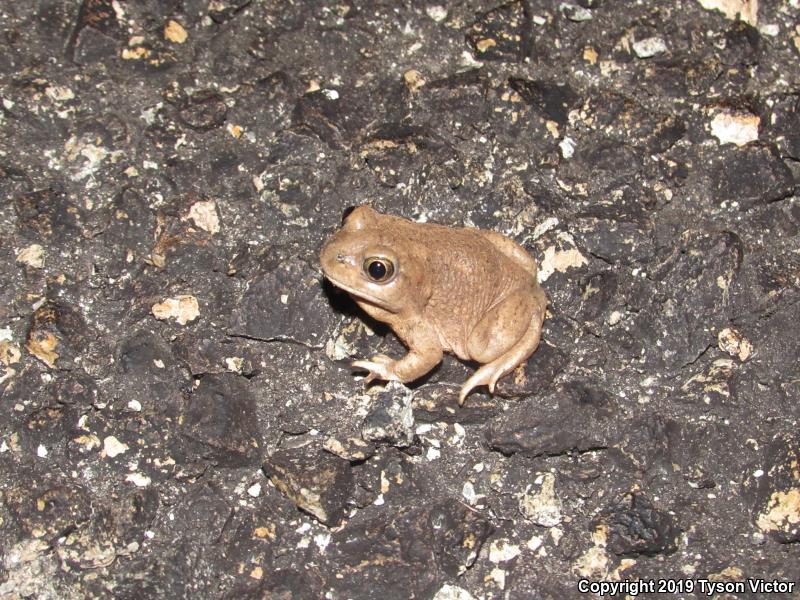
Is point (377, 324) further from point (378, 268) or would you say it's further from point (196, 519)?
point (196, 519)

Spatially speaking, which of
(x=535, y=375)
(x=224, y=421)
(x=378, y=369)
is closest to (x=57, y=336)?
(x=224, y=421)

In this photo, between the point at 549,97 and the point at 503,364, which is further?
the point at 549,97

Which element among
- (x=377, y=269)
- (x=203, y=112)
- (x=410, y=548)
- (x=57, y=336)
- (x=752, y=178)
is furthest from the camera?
(x=203, y=112)

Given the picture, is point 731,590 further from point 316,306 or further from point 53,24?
point 53,24

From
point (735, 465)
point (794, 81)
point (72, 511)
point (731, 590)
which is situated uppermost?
point (794, 81)

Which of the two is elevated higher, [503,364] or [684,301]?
[684,301]

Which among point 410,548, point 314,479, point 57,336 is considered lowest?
point 410,548

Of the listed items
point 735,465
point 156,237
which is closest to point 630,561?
point 735,465

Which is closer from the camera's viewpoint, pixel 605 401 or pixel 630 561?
pixel 630 561
